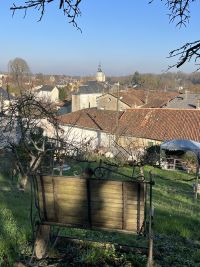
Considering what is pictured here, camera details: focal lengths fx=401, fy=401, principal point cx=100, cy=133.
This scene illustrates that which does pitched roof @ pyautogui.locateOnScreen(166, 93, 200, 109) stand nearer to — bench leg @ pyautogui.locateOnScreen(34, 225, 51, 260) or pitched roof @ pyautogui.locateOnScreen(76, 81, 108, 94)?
pitched roof @ pyautogui.locateOnScreen(76, 81, 108, 94)

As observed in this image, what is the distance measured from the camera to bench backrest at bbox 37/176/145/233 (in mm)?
4164

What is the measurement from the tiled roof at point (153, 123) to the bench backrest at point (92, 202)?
102ft

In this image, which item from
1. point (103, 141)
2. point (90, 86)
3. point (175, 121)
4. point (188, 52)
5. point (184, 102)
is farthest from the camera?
point (90, 86)

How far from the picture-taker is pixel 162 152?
34.8 meters

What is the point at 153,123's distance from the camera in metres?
41.5

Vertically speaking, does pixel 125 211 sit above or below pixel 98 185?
below

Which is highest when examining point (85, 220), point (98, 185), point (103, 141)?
point (98, 185)

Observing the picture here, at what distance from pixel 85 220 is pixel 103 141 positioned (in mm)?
39441

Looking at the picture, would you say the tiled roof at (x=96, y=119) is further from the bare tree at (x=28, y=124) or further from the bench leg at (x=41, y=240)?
the bench leg at (x=41, y=240)

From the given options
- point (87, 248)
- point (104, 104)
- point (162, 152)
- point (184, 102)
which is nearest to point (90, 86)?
point (104, 104)

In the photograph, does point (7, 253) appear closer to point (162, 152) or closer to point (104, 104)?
point (162, 152)

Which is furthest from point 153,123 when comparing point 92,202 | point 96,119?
point 92,202

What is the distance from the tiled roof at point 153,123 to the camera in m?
38.5

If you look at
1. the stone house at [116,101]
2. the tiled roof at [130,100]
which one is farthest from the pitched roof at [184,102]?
the stone house at [116,101]
